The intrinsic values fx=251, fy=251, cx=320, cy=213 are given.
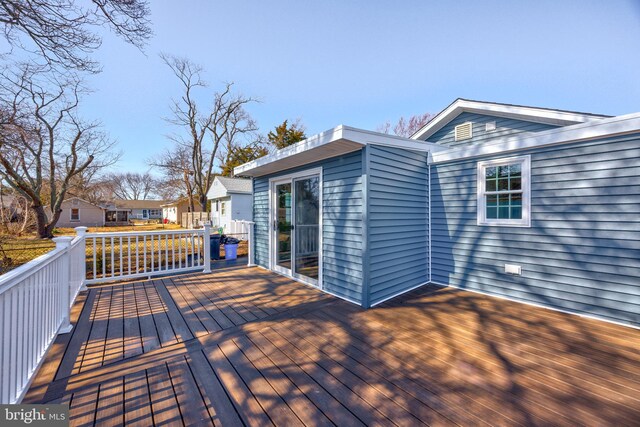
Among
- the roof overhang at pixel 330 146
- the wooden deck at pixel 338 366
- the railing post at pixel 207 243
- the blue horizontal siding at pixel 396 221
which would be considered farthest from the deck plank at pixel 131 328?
the roof overhang at pixel 330 146

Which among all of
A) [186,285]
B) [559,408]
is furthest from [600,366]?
[186,285]

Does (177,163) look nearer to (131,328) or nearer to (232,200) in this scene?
(232,200)

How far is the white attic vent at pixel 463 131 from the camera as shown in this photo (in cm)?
583

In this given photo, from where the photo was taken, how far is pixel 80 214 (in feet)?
81.0

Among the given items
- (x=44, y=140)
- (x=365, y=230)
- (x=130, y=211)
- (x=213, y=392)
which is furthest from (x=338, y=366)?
(x=130, y=211)

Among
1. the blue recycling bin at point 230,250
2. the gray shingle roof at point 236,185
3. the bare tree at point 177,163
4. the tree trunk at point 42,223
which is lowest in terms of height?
the blue recycling bin at point 230,250

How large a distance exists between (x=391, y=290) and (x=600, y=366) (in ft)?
7.03

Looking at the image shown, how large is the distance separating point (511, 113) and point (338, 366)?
588cm

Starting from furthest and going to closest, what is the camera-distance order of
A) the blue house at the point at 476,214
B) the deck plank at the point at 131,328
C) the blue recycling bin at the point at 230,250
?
the blue recycling bin at the point at 230,250, the blue house at the point at 476,214, the deck plank at the point at 131,328

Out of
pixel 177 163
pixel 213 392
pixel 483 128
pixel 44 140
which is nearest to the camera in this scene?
pixel 213 392

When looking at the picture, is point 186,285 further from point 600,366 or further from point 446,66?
point 446,66

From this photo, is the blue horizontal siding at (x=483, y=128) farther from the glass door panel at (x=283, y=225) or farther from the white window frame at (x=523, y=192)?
the glass door panel at (x=283, y=225)

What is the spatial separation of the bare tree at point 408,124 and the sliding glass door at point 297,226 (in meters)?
15.1

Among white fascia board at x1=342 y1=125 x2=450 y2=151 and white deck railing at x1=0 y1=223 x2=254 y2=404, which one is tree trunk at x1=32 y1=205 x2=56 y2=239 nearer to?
white deck railing at x1=0 y1=223 x2=254 y2=404
